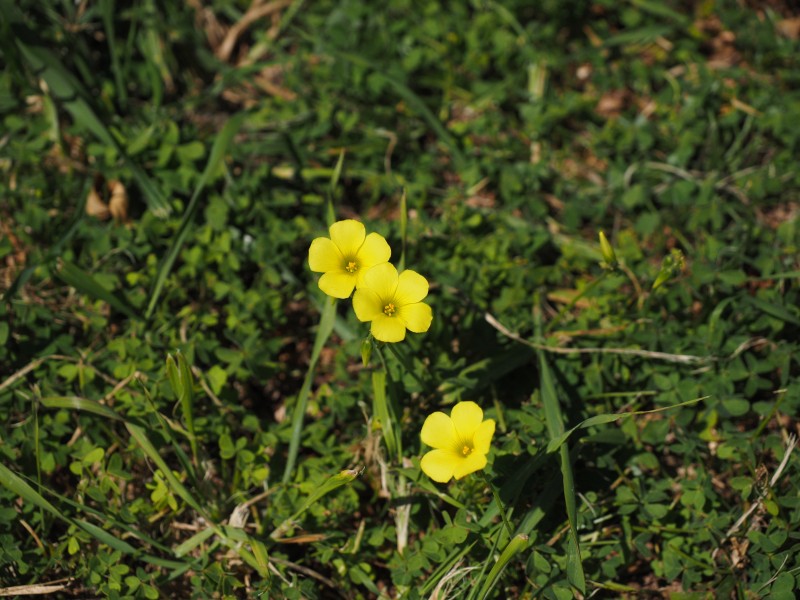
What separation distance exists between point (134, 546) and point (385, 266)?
1.36 m

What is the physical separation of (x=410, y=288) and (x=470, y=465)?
0.58m

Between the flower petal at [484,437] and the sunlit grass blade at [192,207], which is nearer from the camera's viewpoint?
the flower petal at [484,437]

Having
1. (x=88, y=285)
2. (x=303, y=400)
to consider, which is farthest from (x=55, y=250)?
(x=303, y=400)

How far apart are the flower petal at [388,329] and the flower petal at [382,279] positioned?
3.7 inches

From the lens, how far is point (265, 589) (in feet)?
7.72

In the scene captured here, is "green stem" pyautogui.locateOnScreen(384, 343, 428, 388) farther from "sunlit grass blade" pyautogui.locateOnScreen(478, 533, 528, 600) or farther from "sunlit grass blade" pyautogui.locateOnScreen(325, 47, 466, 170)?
"sunlit grass blade" pyautogui.locateOnScreen(325, 47, 466, 170)

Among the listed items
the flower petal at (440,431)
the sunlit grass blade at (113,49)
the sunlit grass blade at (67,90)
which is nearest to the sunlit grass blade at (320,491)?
the flower petal at (440,431)

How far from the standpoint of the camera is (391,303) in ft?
7.75

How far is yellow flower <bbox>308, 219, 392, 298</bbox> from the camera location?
2311 millimetres

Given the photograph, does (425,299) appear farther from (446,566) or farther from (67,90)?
(67,90)

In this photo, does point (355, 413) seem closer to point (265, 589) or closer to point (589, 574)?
point (265, 589)

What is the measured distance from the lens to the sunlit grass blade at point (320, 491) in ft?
7.38

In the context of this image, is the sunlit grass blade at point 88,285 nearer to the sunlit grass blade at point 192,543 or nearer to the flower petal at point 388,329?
the sunlit grass blade at point 192,543

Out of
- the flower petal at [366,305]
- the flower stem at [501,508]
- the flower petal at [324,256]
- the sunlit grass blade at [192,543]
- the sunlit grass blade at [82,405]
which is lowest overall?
the sunlit grass blade at [192,543]
